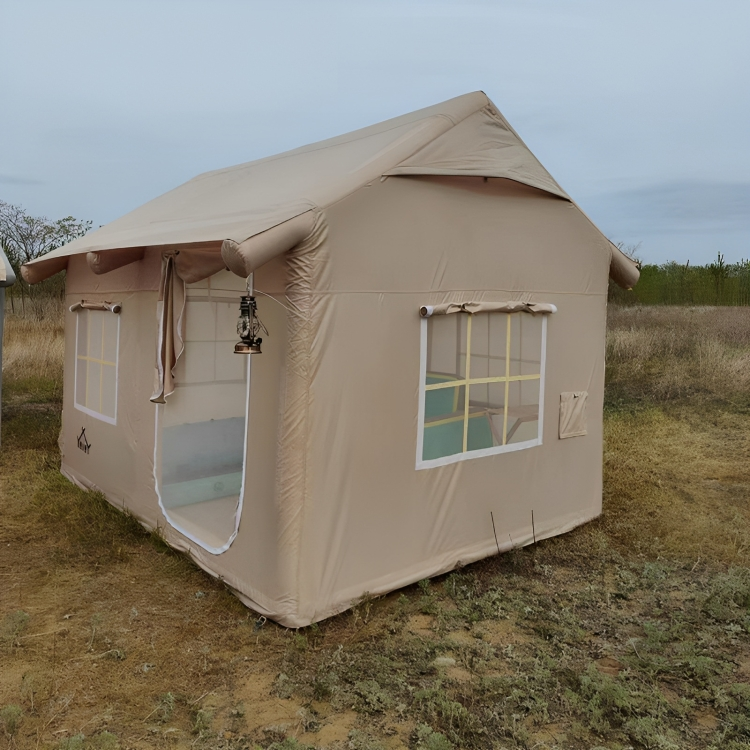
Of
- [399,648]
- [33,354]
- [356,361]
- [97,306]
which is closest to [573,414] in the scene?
[356,361]

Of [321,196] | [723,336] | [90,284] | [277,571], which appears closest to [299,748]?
[277,571]

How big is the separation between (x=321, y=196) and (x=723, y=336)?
34.5 feet

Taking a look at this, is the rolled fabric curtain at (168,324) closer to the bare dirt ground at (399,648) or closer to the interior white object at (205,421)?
the interior white object at (205,421)

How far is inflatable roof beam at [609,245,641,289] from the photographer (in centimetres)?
443

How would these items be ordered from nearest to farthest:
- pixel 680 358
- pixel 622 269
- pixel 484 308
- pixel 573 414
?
pixel 484 308 → pixel 573 414 → pixel 622 269 → pixel 680 358

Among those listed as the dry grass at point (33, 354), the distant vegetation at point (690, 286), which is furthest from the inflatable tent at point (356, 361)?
the distant vegetation at point (690, 286)

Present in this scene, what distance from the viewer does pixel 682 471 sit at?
19.8 ft

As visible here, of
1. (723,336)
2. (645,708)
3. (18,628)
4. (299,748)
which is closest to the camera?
(299,748)

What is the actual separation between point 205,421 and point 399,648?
7.69 feet

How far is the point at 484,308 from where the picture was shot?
3.52 meters

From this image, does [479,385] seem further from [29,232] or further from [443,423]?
[29,232]

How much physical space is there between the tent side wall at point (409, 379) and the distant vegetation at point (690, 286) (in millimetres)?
10680

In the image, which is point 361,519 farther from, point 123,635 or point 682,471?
point 682,471

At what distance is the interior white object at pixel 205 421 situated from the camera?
4023 mm
